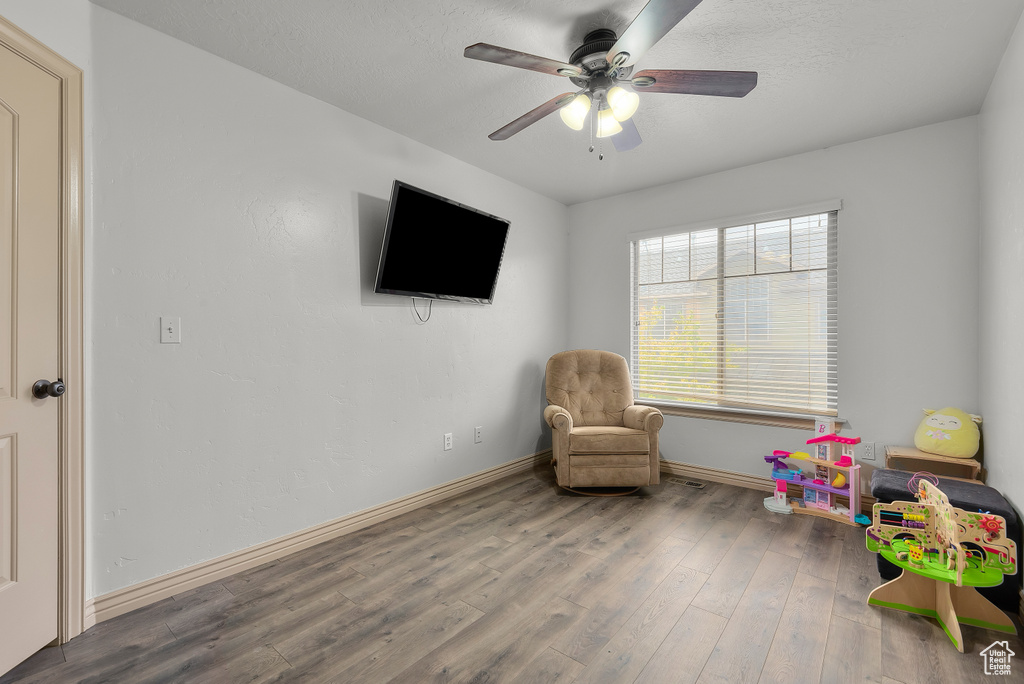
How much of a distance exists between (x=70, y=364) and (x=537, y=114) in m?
2.12

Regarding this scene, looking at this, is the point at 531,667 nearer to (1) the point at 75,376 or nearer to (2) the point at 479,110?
(1) the point at 75,376

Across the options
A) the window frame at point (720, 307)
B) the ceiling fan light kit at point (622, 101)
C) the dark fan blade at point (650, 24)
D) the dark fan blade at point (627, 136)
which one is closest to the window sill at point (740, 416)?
the window frame at point (720, 307)

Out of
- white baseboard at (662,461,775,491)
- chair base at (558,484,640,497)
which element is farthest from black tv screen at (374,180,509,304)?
white baseboard at (662,461,775,491)

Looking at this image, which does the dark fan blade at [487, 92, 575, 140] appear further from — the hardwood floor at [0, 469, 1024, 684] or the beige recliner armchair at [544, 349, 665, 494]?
the hardwood floor at [0, 469, 1024, 684]

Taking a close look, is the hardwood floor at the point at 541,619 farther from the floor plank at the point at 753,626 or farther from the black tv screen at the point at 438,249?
the black tv screen at the point at 438,249

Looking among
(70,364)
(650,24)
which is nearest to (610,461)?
(650,24)

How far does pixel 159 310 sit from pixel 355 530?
1.55 meters

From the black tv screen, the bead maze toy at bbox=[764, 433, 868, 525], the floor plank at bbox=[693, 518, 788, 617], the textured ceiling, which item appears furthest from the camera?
the bead maze toy at bbox=[764, 433, 868, 525]

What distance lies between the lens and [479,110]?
2668mm

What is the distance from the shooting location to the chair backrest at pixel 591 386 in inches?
147

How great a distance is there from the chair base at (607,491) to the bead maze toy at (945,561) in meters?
1.58

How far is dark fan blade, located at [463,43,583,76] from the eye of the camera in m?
1.62

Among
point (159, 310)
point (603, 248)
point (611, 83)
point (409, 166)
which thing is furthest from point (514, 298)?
point (159, 310)
